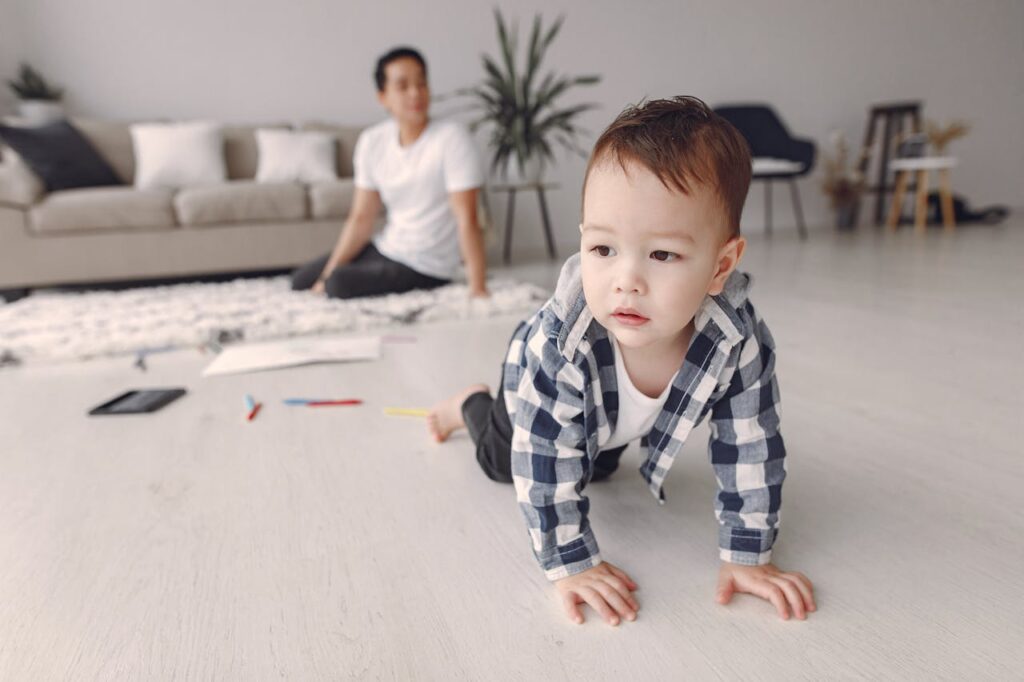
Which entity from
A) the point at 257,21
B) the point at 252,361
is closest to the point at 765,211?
the point at 257,21

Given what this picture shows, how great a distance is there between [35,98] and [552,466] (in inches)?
162

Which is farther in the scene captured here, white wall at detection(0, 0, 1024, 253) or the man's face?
white wall at detection(0, 0, 1024, 253)

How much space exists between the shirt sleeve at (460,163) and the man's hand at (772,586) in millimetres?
1915

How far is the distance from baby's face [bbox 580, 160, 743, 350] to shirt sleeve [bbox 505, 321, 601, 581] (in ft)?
0.34

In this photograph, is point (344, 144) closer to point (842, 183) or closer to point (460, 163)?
point (460, 163)

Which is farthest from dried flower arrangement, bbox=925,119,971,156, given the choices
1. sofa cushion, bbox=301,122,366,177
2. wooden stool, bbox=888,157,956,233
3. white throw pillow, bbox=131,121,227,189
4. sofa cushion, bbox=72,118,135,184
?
sofa cushion, bbox=72,118,135,184

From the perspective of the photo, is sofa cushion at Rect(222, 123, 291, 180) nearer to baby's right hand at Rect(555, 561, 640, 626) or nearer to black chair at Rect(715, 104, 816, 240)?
black chair at Rect(715, 104, 816, 240)

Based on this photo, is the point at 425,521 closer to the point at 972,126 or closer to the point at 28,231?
the point at 28,231

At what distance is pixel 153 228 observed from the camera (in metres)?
3.07

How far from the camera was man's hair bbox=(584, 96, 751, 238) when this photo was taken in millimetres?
583

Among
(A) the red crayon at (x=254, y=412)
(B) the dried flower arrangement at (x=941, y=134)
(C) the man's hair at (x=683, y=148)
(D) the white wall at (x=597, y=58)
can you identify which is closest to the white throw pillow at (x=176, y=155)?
(D) the white wall at (x=597, y=58)

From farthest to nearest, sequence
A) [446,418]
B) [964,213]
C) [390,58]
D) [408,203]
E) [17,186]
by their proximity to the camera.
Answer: [964,213], [17,186], [408,203], [390,58], [446,418]

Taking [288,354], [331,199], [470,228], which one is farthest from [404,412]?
[331,199]

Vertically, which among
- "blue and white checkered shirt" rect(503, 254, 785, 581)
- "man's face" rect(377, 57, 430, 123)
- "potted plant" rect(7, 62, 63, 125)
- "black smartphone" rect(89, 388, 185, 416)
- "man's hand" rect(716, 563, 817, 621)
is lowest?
"black smartphone" rect(89, 388, 185, 416)
